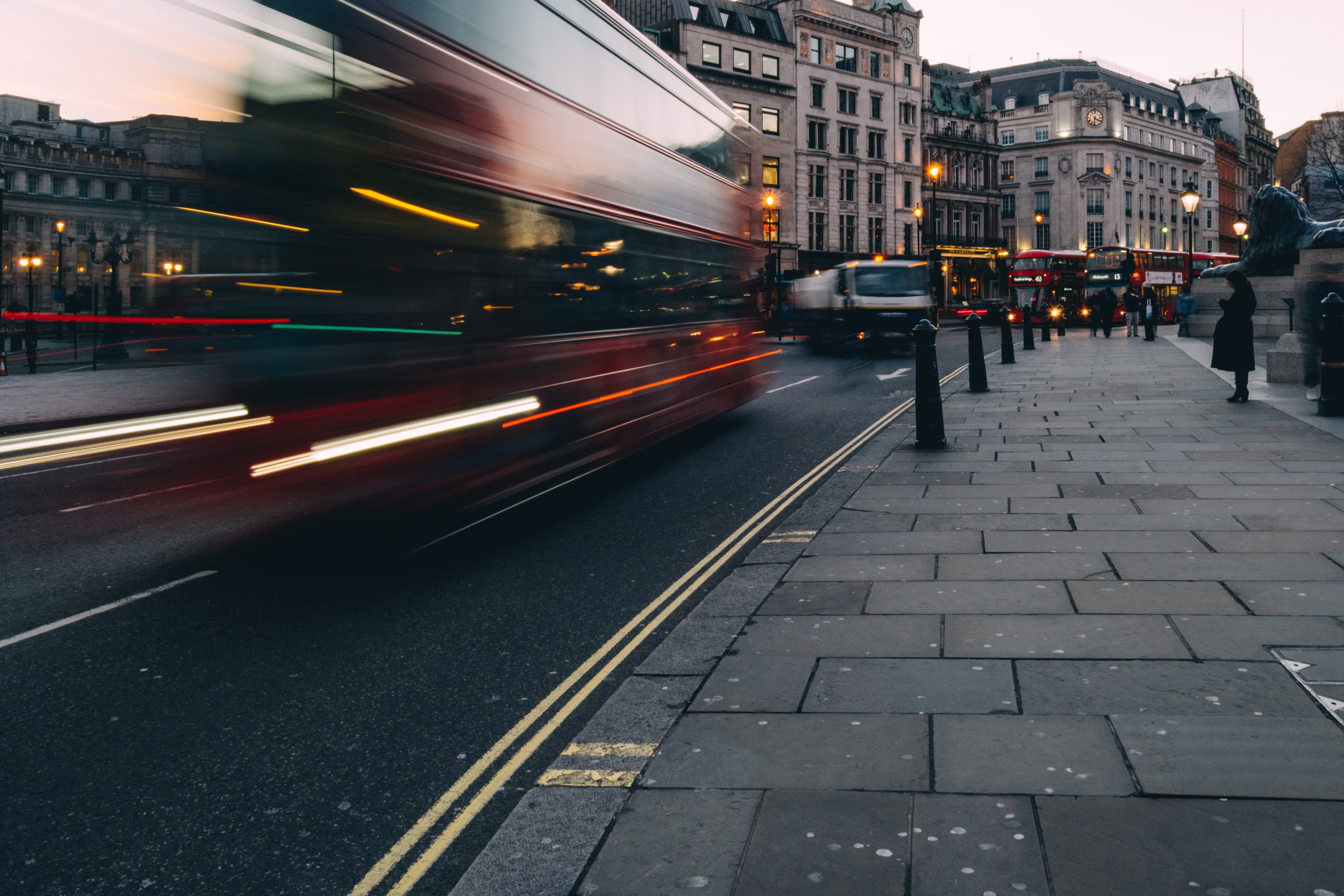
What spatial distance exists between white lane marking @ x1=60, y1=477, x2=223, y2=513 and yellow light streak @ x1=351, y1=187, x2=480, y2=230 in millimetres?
3205

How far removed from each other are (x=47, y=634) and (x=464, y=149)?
10.7 feet

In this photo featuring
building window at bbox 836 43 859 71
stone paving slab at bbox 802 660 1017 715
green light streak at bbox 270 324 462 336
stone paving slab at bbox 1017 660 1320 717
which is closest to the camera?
stone paving slab at bbox 1017 660 1320 717

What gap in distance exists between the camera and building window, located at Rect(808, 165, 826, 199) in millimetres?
64625

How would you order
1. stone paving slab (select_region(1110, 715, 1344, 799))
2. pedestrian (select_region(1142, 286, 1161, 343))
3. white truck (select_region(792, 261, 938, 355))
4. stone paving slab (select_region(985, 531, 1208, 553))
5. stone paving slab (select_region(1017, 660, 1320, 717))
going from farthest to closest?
pedestrian (select_region(1142, 286, 1161, 343))
white truck (select_region(792, 261, 938, 355))
stone paving slab (select_region(985, 531, 1208, 553))
stone paving slab (select_region(1017, 660, 1320, 717))
stone paving slab (select_region(1110, 715, 1344, 799))

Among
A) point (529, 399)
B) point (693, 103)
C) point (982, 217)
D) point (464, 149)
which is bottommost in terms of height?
point (529, 399)

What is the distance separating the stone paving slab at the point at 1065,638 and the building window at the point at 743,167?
885 cm

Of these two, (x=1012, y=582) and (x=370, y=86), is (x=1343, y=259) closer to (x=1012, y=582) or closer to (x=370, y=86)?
(x=1012, y=582)

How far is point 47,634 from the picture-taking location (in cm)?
491

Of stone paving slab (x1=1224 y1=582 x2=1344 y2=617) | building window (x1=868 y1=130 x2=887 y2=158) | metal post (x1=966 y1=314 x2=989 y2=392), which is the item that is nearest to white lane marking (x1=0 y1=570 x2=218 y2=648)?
stone paving slab (x1=1224 y1=582 x2=1344 y2=617)

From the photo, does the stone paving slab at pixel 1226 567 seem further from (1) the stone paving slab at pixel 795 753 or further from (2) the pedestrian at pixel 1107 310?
(2) the pedestrian at pixel 1107 310

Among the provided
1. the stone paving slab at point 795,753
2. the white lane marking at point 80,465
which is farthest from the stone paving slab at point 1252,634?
the white lane marking at point 80,465

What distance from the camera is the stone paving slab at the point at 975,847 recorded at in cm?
251

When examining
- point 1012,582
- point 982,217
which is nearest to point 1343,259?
point 1012,582

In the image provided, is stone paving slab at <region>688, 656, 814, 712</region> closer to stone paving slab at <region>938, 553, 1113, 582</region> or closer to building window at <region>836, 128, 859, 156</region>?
stone paving slab at <region>938, 553, 1113, 582</region>
